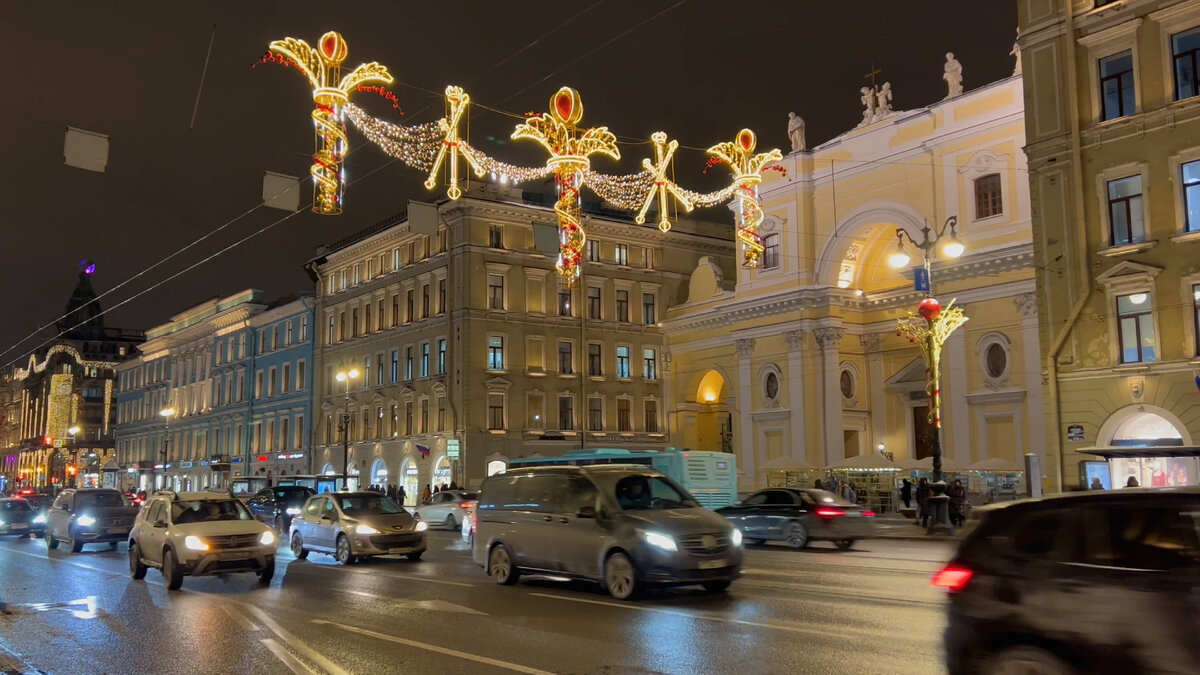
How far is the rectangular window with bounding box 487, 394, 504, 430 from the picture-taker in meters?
54.0

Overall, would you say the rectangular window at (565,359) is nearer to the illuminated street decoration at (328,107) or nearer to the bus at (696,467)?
the bus at (696,467)

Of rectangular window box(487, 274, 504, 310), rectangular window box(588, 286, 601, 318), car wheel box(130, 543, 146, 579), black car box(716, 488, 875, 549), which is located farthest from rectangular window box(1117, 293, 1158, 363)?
rectangular window box(588, 286, 601, 318)

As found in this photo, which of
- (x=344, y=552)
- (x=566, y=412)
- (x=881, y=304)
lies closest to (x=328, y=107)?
(x=344, y=552)

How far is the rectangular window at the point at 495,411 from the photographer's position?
5397 centimetres

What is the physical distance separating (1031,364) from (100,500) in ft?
106

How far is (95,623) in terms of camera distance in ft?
39.3

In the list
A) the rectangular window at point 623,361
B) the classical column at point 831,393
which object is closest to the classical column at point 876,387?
the classical column at point 831,393

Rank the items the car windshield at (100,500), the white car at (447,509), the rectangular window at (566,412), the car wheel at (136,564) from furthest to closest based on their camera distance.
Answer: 1. the rectangular window at (566,412)
2. the white car at (447,509)
3. the car windshield at (100,500)
4. the car wheel at (136,564)

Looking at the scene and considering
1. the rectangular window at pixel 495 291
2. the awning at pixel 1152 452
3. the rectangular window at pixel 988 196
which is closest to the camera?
the awning at pixel 1152 452

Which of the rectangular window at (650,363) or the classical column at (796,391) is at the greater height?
the rectangular window at (650,363)

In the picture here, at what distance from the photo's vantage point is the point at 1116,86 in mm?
29297

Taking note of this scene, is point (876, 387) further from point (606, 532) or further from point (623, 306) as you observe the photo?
→ point (606, 532)

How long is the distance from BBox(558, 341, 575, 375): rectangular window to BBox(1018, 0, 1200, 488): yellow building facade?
1228 inches

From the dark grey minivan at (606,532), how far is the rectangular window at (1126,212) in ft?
68.8
